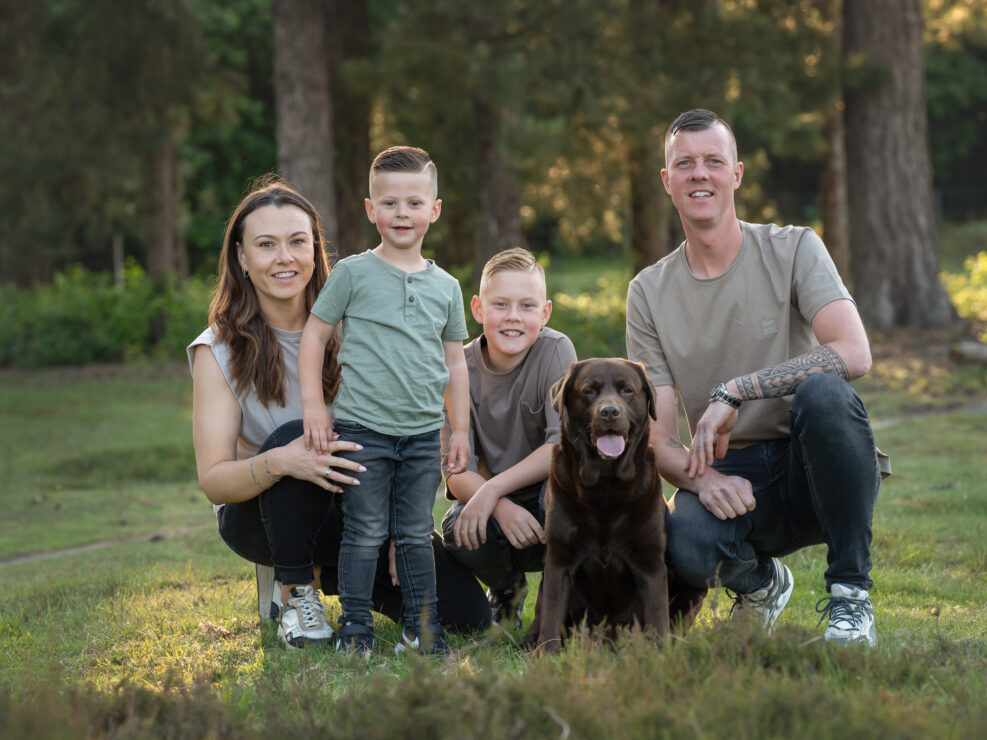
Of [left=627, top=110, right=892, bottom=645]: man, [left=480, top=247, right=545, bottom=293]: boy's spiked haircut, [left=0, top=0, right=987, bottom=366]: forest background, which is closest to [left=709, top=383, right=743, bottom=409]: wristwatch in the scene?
[left=627, top=110, right=892, bottom=645]: man

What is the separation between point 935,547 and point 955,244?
2984 centimetres

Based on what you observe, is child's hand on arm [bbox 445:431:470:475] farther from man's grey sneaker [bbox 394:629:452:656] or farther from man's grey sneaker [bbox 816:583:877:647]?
man's grey sneaker [bbox 816:583:877:647]

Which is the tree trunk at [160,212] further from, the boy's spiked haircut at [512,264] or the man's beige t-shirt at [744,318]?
the man's beige t-shirt at [744,318]

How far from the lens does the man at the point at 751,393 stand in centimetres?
359

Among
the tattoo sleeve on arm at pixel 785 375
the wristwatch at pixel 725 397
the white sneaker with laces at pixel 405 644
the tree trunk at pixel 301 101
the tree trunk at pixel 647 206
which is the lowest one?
the white sneaker with laces at pixel 405 644

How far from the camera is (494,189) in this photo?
14719 millimetres

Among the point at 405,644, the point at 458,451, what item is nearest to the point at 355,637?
the point at 405,644

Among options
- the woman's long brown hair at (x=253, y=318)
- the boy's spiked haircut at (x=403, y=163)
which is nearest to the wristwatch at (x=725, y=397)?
the boy's spiked haircut at (x=403, y=163)

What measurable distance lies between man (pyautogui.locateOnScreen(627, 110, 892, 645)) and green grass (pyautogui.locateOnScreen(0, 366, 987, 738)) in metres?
0.35

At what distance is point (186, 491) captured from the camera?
29.7ft

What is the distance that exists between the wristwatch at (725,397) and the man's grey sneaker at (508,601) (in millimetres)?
1268

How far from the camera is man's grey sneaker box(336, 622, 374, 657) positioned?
3826mm

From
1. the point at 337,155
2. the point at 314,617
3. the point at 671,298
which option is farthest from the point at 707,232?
the point at 337,155

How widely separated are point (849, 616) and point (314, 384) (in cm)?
207
